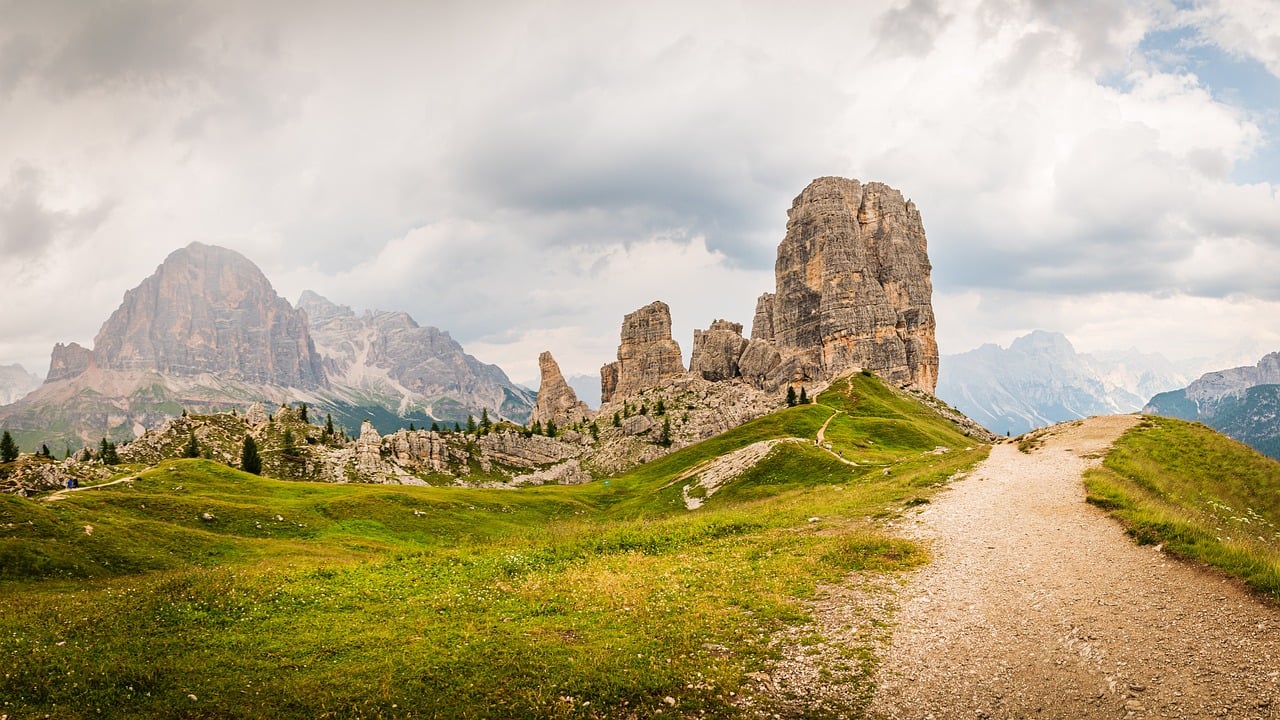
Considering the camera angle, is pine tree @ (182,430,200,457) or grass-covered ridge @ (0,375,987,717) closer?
grass-covered ridge @ (0,375,987,717)

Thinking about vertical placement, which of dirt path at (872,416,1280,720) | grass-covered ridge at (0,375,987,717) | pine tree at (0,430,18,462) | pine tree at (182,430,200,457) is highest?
pine tree at (0,430,18,462)

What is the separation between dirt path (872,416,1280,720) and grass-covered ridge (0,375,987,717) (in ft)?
7.64

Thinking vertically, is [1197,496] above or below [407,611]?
below

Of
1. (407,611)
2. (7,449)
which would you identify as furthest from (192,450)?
(407,611)

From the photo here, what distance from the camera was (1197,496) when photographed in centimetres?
→ 3894

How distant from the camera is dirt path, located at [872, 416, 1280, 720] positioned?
14188 mm

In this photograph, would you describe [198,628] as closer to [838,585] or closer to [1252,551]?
[838,585]

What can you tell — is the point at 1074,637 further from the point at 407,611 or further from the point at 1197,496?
the point at 1197,496

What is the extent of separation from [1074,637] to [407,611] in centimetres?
2217

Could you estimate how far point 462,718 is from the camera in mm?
14188

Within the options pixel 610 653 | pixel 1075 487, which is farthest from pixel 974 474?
pixel 610 653

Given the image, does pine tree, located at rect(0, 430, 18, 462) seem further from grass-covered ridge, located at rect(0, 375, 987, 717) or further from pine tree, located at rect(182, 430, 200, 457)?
grass-covered ridge, located at rect(0, 375, 987, 717)

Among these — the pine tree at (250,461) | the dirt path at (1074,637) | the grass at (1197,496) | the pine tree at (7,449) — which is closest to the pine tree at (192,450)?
the pine tree at (250,461)

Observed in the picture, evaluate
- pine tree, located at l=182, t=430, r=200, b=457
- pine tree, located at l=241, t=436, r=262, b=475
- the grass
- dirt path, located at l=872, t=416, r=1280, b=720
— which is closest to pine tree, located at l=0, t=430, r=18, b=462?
pine tree, located at l=182, t=430, r=200, b=457
